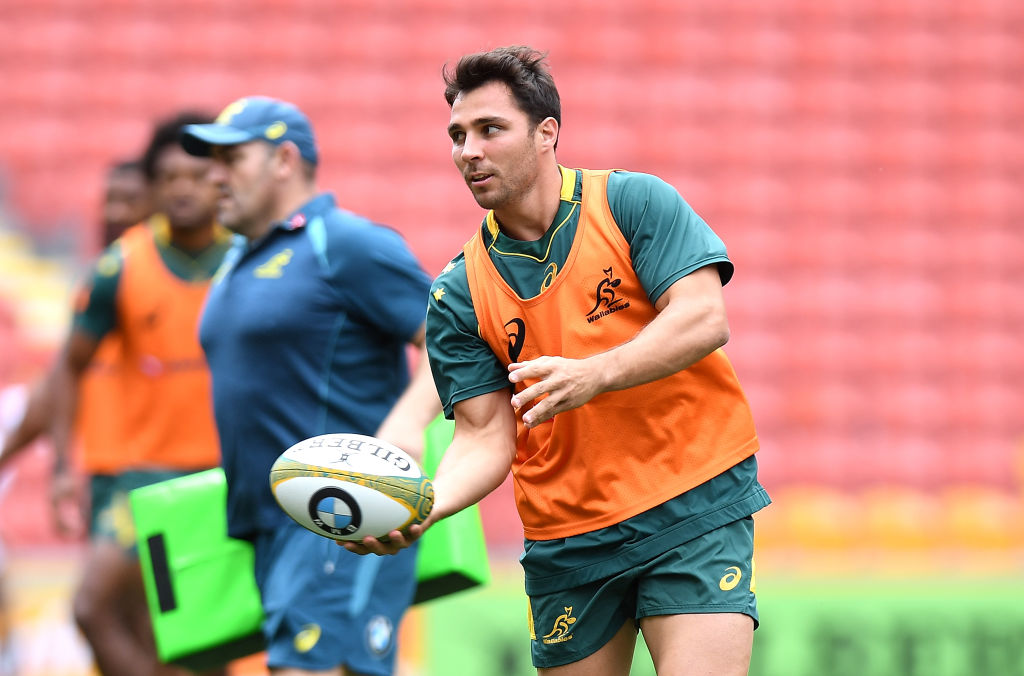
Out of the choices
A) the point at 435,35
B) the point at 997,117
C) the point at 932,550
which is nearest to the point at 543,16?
the point at 435,35

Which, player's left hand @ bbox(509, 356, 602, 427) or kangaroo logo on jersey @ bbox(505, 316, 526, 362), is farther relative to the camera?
kangaroo logo on jersey @ bbox(505, 316, 526, 362)

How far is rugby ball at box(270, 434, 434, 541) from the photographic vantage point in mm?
3449

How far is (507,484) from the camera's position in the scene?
11.4m

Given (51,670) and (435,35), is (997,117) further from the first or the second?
(51,670)

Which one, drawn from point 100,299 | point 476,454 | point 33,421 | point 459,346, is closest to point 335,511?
point 476,454

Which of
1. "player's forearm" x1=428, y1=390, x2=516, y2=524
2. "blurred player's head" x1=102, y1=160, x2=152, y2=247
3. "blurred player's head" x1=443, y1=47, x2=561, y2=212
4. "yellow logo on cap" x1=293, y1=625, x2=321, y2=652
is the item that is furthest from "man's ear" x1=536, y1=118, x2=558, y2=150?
"blurred player's head" x1=102, y1=160, x2=152, y2=247

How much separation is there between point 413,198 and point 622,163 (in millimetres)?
1999

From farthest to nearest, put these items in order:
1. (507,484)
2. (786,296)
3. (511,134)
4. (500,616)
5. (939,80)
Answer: (939,80)
(786,296)
(507,484)
(500,616)
(511,134)

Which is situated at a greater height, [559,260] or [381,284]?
[559,260]

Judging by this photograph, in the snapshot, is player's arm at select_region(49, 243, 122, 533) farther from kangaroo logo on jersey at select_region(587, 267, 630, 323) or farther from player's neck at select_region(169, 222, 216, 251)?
kangaroo logo on jersey at select_region(587, 267, 630, 323)

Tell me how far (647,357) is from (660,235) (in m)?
0.38

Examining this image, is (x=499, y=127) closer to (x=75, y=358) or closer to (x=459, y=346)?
(x=459, y=346)

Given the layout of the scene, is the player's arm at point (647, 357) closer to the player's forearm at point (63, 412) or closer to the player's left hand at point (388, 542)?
the player's left hand at point (388, 542)

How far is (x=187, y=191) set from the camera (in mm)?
6379
